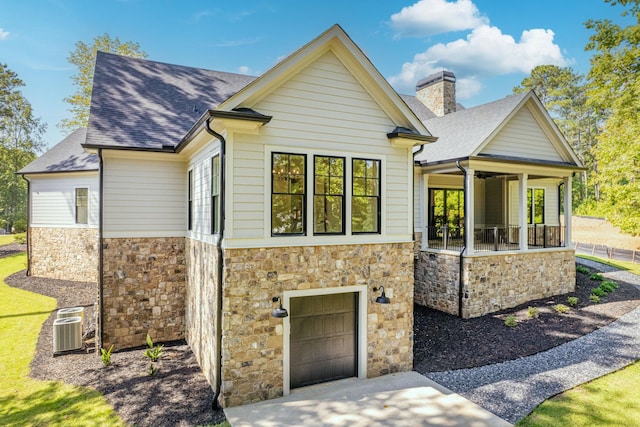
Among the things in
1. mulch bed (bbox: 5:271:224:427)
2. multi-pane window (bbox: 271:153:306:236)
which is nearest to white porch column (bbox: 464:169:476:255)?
multi-pane window (bbox: 271:153:306:236)

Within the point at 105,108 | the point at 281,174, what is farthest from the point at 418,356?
the point at 105,108

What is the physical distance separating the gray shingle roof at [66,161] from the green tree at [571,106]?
3973 cm

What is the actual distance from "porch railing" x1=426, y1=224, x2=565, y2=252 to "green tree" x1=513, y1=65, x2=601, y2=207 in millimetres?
27903

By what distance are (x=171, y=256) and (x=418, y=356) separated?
693 centimetres

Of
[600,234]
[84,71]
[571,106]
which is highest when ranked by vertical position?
[571,106]

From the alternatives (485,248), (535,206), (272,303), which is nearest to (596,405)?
(272,303)

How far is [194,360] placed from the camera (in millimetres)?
8172

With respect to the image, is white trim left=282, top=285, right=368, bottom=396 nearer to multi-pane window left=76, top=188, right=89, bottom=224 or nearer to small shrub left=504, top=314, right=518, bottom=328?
small shrub left=504, top=314, right=518, bottom=328

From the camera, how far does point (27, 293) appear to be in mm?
13828

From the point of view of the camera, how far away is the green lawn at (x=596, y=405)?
557cm

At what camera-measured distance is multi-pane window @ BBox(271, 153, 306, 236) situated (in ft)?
21.4

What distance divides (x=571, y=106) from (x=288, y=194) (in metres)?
42.5

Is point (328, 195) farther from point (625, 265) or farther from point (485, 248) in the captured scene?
point (625, 265)

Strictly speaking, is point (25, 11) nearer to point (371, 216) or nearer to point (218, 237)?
point (218, 237)
